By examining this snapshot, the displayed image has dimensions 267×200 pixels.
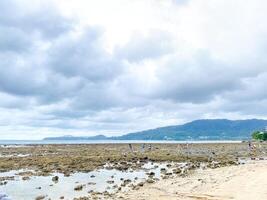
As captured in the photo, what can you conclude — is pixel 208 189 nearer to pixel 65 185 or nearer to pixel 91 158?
pixel 65 185

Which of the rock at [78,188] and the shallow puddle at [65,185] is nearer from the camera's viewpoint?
the shallow puddle at [65,185]

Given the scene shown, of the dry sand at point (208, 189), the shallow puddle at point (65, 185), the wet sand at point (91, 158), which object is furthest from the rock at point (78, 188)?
the wet sand at point (91, 158)

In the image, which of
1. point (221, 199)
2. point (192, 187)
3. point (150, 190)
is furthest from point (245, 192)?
point (150, 190)

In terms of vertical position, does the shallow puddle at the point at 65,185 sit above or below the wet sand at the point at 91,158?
below

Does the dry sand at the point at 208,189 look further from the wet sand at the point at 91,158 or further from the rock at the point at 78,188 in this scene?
the wet sand at the point at 91,158

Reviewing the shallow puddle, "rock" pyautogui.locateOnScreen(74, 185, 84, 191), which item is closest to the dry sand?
the shallow puddle

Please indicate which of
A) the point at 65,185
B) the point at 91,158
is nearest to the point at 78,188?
the point at 65,185

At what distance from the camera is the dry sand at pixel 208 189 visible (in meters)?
27.1

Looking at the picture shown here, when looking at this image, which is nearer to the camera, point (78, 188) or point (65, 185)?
point (78, 188)

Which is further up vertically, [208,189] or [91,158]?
[91,158]

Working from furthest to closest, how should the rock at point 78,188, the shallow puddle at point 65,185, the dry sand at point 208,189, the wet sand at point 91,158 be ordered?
the wet sand at point 91,158 < the rock at point 78,188 < the shallow puddle at point 65,185 < the dry sand at point 208,189

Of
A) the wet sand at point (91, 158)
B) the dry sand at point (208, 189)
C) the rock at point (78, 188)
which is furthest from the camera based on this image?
the wet sand at point (91, 158)

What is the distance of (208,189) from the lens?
1191 inches

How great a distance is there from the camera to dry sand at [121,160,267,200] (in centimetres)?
2708
